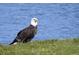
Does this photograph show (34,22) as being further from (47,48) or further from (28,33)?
(47,48)

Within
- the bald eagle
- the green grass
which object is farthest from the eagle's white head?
the green grass

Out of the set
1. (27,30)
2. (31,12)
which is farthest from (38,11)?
(27,30)

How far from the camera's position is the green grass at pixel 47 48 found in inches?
51.0

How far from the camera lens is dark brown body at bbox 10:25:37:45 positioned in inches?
50.9

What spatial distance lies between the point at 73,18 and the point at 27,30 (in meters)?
0.32

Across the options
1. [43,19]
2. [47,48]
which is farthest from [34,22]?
[47,48]

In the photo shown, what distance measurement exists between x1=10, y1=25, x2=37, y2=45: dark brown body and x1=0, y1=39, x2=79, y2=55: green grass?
0.04 metres

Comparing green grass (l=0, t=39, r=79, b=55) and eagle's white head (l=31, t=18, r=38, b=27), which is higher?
eagle's white head (l=31, t=18, r=38, b=27)

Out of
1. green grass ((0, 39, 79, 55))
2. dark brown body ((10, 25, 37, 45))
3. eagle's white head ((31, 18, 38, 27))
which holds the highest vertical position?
eagle's white head ((31, 18, 38, 27))

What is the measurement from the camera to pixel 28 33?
1307 millimetres

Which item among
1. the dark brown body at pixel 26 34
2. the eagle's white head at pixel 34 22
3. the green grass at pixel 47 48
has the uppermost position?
the eagle's white head at pixel 34 22

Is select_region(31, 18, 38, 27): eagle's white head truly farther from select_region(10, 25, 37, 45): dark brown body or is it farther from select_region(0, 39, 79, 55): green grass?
select_region(0, 39, 79, 55): green grass

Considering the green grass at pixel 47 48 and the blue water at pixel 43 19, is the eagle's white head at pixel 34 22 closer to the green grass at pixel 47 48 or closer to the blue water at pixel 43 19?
the blue water at pixel 43 19

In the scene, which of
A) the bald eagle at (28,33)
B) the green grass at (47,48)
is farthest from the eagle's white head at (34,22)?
the green grass at (47,48)
